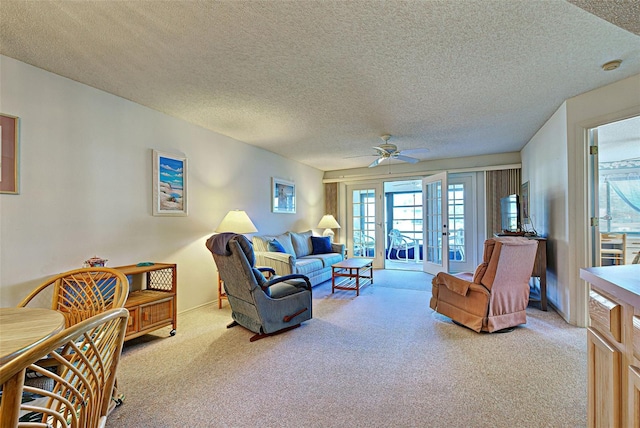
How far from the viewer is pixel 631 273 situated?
112cm

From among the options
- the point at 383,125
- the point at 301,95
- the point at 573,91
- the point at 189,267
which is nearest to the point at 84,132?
the point at 189,267

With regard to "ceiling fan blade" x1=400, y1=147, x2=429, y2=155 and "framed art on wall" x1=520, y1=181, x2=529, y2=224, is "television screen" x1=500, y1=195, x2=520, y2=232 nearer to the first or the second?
"framed art on wall" x1=520, y1=181, x2=529, y2=224

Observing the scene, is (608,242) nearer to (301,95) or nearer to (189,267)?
(301,95)

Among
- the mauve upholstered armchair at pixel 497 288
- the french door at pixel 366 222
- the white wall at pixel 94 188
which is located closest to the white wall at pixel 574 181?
the mauve upholstered armchair at pixel 497 288

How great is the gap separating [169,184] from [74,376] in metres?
2.92

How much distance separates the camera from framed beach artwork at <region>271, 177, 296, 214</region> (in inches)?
210

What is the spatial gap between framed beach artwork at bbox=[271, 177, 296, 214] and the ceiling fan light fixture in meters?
4.47

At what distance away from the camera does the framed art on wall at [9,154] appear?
213cm

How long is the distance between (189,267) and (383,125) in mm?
3210

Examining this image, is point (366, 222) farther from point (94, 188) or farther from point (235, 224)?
point (94, 188)

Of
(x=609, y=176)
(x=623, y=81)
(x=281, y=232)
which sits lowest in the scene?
(x=281, y=232)

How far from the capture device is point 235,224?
391 cm

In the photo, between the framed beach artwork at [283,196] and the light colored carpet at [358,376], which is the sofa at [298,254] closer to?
the framed beach artwork at [283,196]

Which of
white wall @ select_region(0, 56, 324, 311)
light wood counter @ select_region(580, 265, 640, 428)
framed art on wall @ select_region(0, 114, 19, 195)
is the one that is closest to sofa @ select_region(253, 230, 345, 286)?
white wall @ select_region(0, 56, 324, 311)
